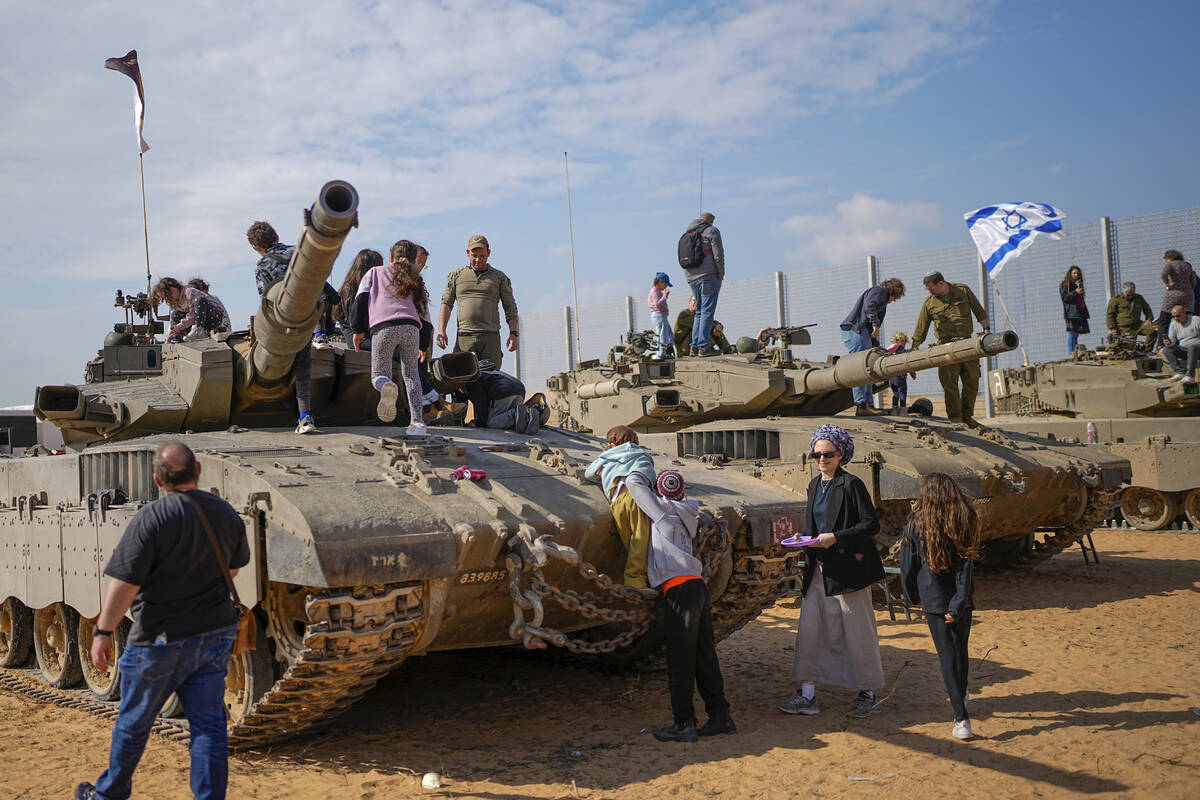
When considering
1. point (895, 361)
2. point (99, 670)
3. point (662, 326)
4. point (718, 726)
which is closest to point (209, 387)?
point (99, 670)

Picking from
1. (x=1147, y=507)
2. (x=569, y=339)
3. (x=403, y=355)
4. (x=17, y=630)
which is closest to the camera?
(x=403, y=355)

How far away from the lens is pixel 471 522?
222 inches

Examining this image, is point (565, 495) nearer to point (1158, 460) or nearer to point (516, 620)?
point (516, 620)

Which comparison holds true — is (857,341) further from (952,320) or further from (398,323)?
(398,323)

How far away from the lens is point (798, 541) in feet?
21.6

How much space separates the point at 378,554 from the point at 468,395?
11.3 feet

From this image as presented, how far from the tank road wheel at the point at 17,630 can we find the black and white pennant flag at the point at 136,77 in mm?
3878

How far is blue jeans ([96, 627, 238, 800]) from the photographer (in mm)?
4457

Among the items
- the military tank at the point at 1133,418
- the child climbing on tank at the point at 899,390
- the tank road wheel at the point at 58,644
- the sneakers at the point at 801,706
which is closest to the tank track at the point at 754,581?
the sneakers at the point at 801,706

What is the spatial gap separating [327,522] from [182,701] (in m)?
1.03

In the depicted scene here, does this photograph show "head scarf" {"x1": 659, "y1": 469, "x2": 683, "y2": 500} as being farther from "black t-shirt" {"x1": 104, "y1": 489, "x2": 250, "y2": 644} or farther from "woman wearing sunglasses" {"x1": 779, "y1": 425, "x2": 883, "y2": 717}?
"black t-shirt" {"x1": 104, "y1": 489, "x2": 250, "y2": 644}

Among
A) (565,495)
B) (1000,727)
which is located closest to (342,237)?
(565,495)

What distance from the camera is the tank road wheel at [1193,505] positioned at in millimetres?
14695

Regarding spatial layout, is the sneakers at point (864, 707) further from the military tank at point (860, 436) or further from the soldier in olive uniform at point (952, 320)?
the soldier in olive uniform at point (952, 320)
